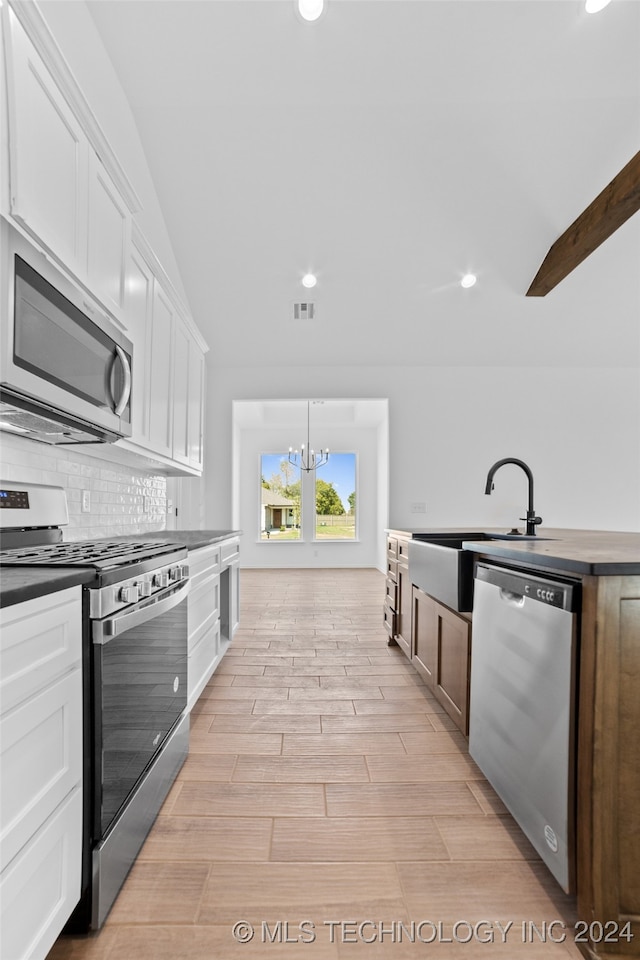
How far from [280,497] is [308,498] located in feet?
1.67

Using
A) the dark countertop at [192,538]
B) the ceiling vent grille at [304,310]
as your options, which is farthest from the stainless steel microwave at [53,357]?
the ceiling vent grille at [304,310]

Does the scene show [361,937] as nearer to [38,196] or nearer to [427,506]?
[38,196]

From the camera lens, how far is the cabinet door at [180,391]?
10.1 feet

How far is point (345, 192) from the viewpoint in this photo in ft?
13.0

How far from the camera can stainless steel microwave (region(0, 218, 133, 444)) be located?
1.30 meters

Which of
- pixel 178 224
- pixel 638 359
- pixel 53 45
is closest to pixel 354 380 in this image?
pixel 178 224

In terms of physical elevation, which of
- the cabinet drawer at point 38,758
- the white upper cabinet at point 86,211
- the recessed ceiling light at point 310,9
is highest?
the recessed ceiling light at point 310,9

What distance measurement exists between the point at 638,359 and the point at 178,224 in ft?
16.6

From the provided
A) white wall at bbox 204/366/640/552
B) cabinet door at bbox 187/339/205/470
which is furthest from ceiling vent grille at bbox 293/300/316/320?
cabinet door at bbox 187/339/205/470

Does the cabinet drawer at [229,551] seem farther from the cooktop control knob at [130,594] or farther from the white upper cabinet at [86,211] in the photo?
the cooktop control knob at [130,594]

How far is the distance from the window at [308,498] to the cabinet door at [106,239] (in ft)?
21.4

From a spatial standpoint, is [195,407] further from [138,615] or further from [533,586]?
[533,586]

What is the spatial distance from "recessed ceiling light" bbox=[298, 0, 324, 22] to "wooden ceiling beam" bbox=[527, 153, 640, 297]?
89.4 inches

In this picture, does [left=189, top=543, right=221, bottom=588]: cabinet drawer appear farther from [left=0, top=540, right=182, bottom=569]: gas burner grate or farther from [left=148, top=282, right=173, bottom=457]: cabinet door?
[left=148, top=282, right=173, bottom=457]: cabinet door
